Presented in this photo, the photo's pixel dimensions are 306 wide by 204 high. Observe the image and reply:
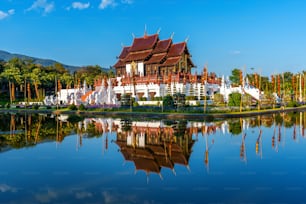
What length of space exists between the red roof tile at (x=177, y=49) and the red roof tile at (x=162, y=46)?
844 mm

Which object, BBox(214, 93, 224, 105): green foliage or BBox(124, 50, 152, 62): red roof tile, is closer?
BBox(214, 93, 224, 105): green foliage

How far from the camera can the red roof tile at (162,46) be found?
44.9m

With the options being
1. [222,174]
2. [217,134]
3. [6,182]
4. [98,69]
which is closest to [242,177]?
[222,174]

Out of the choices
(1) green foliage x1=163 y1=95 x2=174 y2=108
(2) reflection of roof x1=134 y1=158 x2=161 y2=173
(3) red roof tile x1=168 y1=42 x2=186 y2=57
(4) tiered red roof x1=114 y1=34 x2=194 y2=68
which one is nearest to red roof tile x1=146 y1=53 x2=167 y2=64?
(4) tiered red roof x1=114 y1=34 x2=194 y2=68

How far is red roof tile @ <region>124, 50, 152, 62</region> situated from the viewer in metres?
46.6

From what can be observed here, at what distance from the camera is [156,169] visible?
28.6 feet

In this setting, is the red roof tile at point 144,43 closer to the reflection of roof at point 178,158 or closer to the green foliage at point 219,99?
the green foliage at point 219,99

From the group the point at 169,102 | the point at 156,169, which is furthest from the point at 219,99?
the point at 156,169

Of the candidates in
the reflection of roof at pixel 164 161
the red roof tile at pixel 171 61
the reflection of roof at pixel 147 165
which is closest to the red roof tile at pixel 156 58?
the red roof tile at pixel 171 61

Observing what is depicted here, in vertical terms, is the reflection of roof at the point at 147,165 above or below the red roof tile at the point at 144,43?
below

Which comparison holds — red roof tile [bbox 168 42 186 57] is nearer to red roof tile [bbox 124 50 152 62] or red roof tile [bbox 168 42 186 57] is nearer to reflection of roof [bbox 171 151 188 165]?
red roof tile [bbox 124 50 152 62]

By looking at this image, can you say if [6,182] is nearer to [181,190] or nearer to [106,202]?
[106,202]

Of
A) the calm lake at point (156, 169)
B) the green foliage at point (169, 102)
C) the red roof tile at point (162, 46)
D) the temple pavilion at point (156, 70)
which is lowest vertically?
the calm lake at point (156, 169)

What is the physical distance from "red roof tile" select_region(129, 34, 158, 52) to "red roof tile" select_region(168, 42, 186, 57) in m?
3.36
